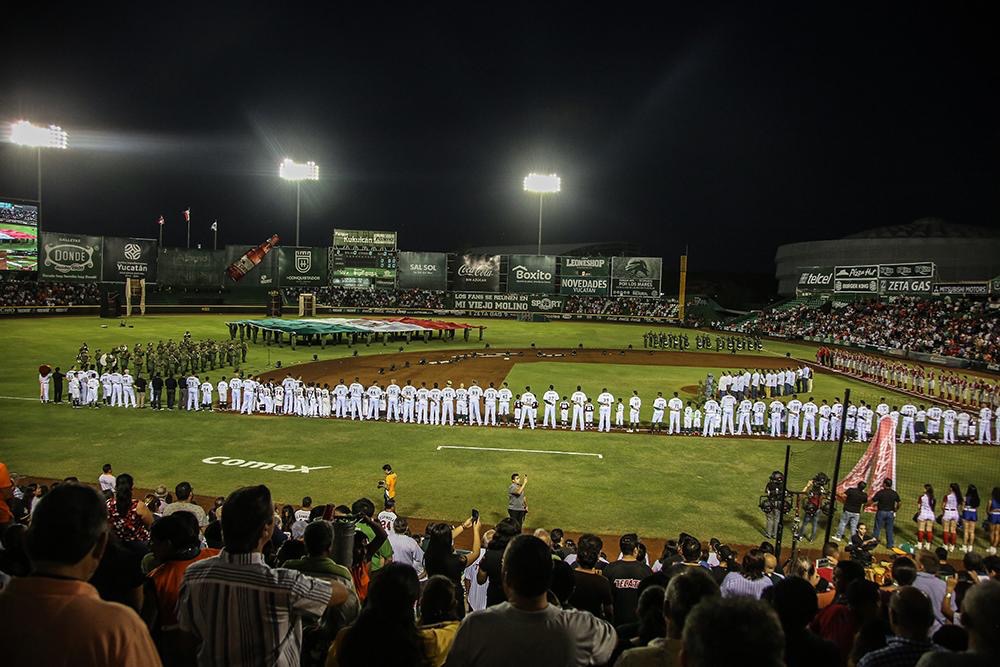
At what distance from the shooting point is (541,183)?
246ft

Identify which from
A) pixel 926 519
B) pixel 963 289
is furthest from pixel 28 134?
pixel 963 289

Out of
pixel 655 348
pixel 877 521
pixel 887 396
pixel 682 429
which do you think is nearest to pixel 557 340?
pixel 655 348

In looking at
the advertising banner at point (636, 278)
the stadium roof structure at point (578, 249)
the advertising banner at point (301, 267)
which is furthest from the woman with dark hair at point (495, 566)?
the stadium roof structure at point (578, 249)

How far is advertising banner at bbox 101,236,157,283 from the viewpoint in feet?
203

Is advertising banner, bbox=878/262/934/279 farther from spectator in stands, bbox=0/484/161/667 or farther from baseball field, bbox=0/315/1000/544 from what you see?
spectator in stands, bbox=0/484/161/667

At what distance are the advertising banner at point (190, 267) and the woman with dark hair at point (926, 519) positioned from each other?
218ft

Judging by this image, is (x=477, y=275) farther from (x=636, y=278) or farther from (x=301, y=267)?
(x=301, y=267)

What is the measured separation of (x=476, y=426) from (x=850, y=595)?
61.5ft

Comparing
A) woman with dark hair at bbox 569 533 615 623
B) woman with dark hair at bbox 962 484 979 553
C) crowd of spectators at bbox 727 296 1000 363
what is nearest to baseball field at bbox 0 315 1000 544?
woman with dark hair at bbox 962 484 979 553

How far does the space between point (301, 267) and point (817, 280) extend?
53109 mm

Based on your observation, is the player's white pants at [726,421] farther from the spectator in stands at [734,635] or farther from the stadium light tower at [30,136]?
the stadium light tower at [30,136]

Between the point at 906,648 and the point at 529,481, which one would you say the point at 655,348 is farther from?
the point at 906,648

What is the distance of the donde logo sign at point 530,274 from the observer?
222ft

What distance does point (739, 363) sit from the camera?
43.6m
